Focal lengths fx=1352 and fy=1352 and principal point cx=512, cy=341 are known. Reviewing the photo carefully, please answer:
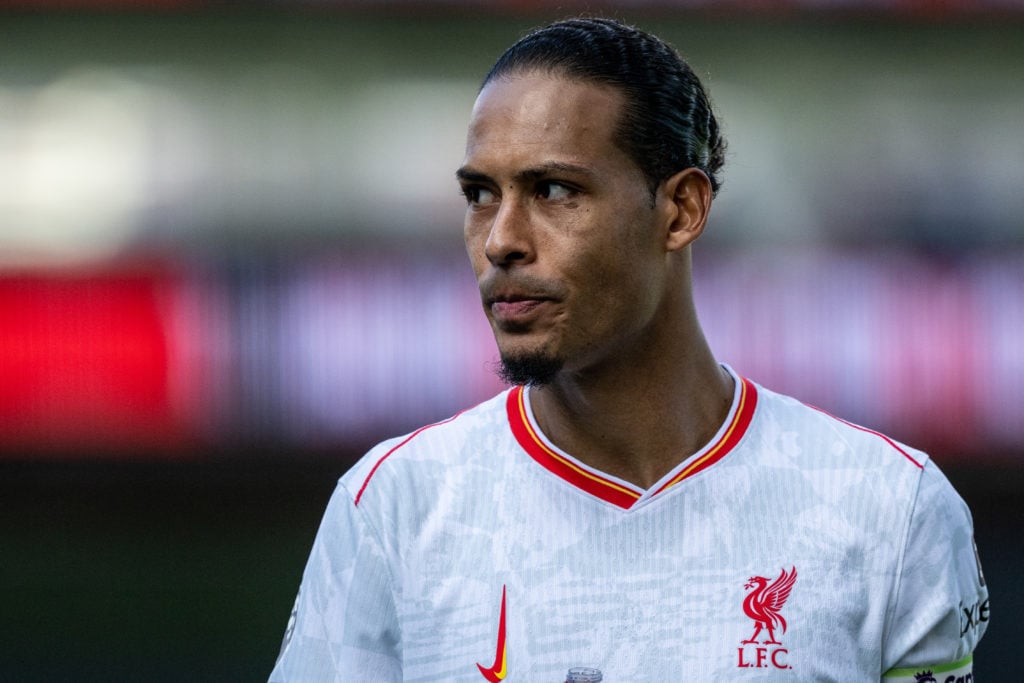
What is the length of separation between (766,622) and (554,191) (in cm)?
70

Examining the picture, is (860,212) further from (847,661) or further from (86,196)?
(847,661)

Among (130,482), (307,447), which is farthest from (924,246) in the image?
(130,482)

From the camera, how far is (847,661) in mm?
1939

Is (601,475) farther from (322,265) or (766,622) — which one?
(322,265)

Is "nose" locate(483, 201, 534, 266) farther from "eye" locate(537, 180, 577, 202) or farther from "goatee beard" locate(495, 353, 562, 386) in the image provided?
"goatee beard" locate(495, 353, 562, 386)

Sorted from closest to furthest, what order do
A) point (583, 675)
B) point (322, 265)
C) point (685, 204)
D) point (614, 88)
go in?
point (583, 675) → point (614, 88) → point (685, 204) → point (322, 265)

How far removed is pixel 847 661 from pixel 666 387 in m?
0.50

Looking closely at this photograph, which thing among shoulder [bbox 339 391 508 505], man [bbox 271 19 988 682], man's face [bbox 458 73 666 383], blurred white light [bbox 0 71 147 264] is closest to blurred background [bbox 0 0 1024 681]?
blurred white light [bbox 0 71 147 264]

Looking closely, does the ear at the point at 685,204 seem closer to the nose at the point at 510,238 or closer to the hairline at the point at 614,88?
the hairline at the point at 614,88

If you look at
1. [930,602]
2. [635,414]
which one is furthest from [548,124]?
[930,602]

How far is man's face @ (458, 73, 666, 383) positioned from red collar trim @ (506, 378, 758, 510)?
18 cm

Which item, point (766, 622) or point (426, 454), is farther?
point (426, 454)

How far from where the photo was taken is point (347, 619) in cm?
200

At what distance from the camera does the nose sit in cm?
197
